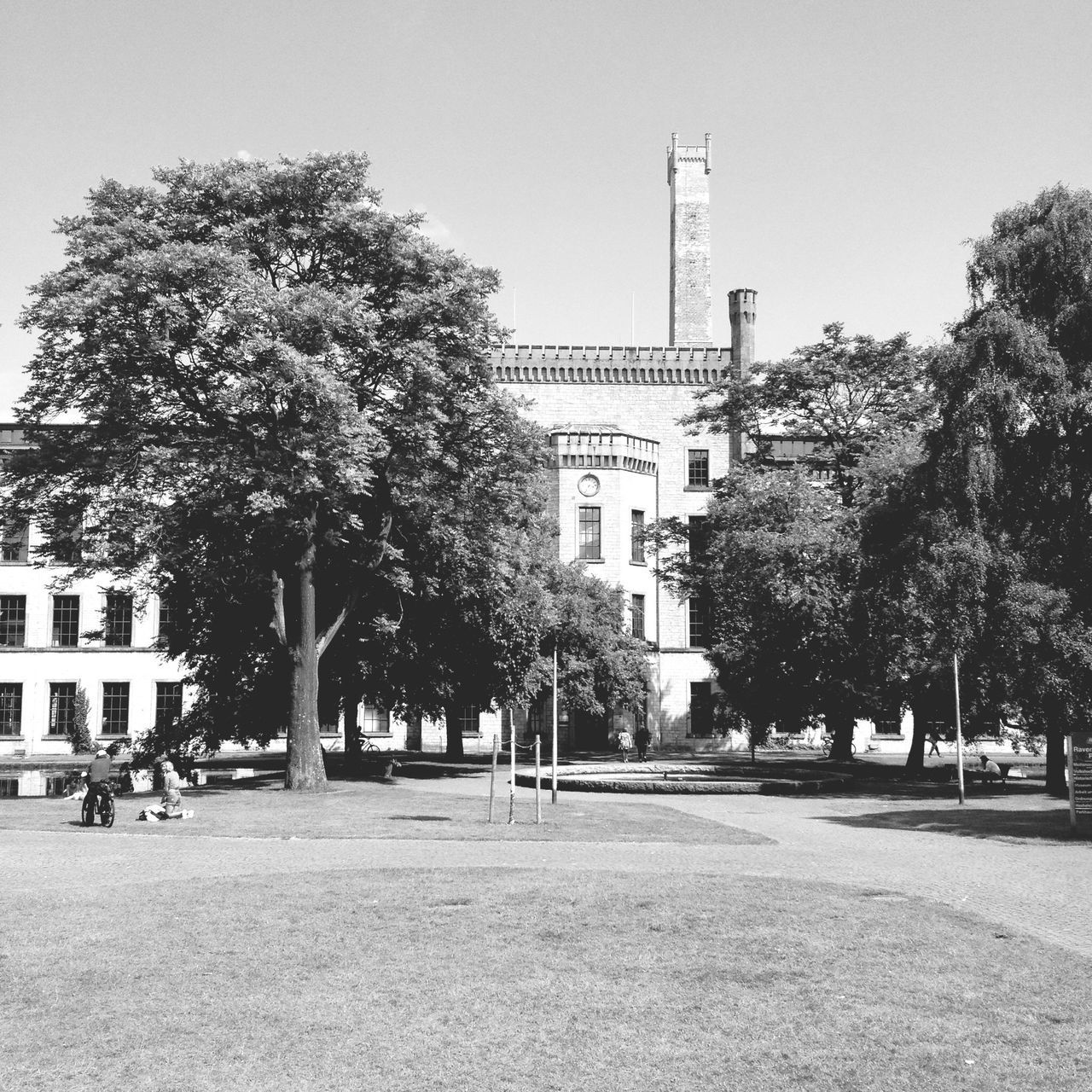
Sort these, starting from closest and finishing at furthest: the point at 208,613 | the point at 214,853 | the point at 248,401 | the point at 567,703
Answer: the point at 214,853 < the point at 248,401 < the point at 208,613 < the point at 567,703

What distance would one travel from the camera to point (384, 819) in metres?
23.3

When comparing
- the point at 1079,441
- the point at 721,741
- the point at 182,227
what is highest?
the point at 182,227

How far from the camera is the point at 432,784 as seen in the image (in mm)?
34406

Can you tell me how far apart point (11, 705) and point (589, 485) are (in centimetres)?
3052

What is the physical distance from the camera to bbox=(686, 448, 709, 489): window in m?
68.0

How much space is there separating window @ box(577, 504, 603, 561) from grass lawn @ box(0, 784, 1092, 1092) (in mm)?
46010

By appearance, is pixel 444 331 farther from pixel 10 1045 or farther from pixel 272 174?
pixel 10 1045

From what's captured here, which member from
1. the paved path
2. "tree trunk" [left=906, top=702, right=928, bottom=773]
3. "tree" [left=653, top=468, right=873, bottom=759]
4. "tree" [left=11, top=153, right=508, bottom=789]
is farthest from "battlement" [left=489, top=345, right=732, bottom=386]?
the paved path

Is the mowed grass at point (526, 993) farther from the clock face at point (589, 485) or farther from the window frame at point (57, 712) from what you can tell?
the window frame at point (57, 712)

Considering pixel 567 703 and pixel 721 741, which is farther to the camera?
pixel 721 741

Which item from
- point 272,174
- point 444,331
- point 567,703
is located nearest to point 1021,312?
point 444,331

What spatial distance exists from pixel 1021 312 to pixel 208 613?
2199 cm

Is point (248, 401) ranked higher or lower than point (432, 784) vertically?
higher

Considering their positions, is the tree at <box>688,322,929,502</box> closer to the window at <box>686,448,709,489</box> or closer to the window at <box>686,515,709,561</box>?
the window at <box>686,515,709,561</box>
